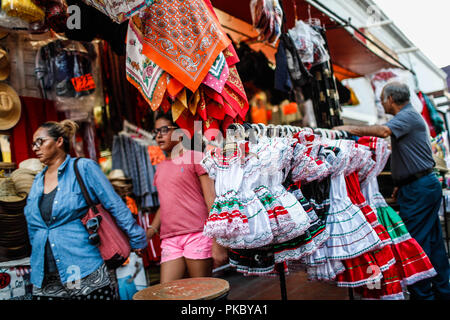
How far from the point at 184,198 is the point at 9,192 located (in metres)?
1.48

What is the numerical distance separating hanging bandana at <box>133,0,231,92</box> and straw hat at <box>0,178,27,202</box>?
5.79 feet

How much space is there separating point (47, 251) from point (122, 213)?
1.86 ft

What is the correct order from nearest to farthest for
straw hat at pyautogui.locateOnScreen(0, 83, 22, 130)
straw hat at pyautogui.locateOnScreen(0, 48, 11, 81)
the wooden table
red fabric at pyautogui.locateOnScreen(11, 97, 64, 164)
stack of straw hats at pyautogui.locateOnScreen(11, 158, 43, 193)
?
1. the wooden table
2. stack of straw hats at pyautogui.locateOnScreen(11, 158, 43, 193)
3. straw hat at pyautogui.locateOnScreen(0, 48, 11, 81)
4. straw hat at pyautogui.locateOnScreen(0, 83, 22, 130)
5. red fabric at pyautogui.locateOnScreen(11, 97, 64, 164)

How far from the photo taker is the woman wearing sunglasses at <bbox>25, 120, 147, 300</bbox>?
242 cm

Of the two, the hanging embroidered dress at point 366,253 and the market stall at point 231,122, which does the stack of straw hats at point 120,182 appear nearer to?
the market stall at point 231,122

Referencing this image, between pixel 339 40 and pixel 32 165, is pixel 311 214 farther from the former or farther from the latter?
pixel 339 40

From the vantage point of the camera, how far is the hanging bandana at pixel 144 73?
207cm

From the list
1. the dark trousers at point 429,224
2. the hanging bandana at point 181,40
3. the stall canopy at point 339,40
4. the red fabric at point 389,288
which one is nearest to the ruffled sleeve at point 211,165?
the hanging bandana at point 181,40

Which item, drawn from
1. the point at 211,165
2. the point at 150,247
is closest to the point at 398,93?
the point at 211,165

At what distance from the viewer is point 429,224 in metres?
Result: 3.35

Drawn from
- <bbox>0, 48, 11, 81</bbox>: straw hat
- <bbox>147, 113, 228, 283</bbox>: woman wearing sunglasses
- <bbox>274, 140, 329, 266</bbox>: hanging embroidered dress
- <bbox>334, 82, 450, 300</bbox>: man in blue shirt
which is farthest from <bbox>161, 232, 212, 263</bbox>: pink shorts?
<bbox>0, 48, 11, 81</bbox>: straw hat

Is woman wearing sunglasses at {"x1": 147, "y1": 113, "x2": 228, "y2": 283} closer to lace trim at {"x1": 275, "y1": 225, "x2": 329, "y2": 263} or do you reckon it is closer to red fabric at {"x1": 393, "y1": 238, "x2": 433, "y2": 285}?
lace trim at {"x1": 275, "y1": 225, "x2": 329, "y2": 263}
